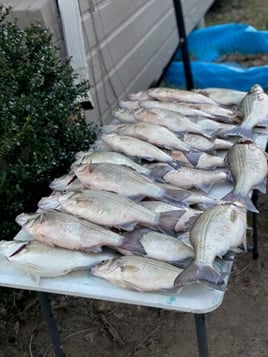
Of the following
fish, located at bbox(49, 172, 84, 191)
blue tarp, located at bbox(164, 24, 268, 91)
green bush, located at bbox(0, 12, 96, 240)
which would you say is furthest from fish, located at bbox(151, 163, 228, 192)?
blue tarp, located at bbox(164, 24, 268, 91)

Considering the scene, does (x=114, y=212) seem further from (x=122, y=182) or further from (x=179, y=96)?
(x=179, y=96)

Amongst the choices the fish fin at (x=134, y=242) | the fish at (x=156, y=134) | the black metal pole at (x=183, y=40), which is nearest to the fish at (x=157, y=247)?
the fish fin at (x=134, y=242)

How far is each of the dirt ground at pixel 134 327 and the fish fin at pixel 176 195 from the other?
3.26ft

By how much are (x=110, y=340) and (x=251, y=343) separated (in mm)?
734

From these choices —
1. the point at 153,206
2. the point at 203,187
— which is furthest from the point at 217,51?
the point at 153,206

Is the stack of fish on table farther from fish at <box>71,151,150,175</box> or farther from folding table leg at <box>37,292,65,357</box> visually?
folding table leg at <box>37,292,65,357</box>

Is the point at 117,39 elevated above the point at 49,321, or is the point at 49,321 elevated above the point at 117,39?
the point at 117,39

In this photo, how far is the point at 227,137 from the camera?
3.07m

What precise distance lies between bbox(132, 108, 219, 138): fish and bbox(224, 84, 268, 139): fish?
0.12m

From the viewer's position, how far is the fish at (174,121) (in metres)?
3.05

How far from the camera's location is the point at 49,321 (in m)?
2.66

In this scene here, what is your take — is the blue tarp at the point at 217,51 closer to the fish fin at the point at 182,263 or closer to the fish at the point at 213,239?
the fish at the point at 213,239

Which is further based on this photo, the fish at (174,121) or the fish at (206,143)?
the fish at (174,121)

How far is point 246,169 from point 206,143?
0.40 m
